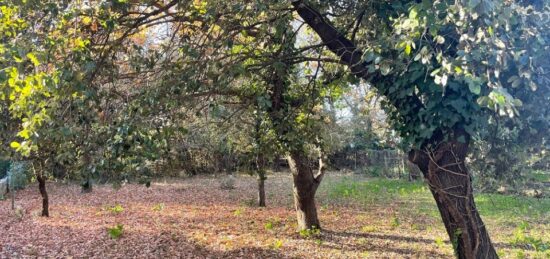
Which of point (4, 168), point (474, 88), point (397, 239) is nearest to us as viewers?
point (474, 88)

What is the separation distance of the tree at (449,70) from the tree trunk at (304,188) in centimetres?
373

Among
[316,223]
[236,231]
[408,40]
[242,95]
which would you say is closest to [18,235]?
[236,231]

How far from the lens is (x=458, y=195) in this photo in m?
3.70

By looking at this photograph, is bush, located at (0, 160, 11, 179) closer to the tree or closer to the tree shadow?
the tree shadow

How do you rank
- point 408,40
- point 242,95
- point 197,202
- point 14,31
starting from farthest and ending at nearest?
point 197,202 < point 242,95 < point 14,31 < point 408,40

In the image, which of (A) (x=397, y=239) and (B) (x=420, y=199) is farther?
(B) (x=420, y=199)

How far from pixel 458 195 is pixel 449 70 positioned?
2016 millimetres

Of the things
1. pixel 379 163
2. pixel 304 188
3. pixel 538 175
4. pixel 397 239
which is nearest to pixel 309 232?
pixel 304 188

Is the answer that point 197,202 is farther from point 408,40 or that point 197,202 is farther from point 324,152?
point 408,40

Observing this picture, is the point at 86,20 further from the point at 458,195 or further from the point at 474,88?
the point at 458,195

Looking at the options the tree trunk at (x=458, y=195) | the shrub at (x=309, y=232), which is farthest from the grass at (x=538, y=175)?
the shrub at (x=309, y=232)

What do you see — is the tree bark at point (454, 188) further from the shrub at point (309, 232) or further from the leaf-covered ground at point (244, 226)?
the shrub at point (309, 232)

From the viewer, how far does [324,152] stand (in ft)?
26.0

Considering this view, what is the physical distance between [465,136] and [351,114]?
1343 centimetres
